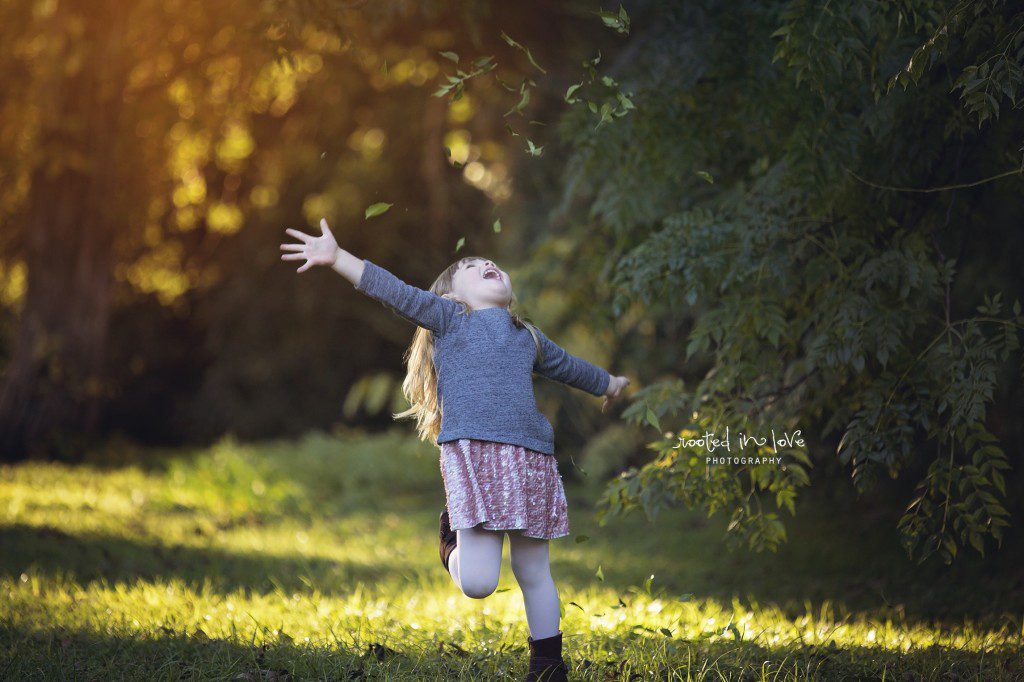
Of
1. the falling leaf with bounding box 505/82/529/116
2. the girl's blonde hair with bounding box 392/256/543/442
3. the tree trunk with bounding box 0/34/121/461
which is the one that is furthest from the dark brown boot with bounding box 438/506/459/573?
the tree trunk with bounding box 0/34/121/461

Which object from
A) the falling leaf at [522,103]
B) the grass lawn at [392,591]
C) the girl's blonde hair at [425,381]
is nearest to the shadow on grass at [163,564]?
the grass lawn at [392,591]

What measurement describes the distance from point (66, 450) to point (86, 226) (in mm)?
3185

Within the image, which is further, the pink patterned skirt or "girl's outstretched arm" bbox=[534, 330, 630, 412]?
"girl's outstretched arm" bbox=[534, 330, 630, 412]

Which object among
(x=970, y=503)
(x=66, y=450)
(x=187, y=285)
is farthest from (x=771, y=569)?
Result: (x=187, y=285)

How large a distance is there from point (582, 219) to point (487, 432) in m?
4.26

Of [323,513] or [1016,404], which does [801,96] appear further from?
[323,513]

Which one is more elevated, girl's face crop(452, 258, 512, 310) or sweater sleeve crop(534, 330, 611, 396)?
girl's face crop(452, 258, 512, 310)

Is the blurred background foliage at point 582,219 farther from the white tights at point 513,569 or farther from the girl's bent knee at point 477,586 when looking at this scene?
the girl's bent knee at point 477,586

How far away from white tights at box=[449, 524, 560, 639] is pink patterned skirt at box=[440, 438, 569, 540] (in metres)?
0.08

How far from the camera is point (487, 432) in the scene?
130 inches

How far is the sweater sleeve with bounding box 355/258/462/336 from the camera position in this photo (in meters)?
3.23

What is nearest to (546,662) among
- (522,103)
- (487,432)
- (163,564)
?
(487,432)

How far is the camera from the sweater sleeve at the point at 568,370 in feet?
12.1

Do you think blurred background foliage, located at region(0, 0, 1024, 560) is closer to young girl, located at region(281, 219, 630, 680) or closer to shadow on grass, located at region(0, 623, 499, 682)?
young girl, located at region(281, 219, 630, 680)
